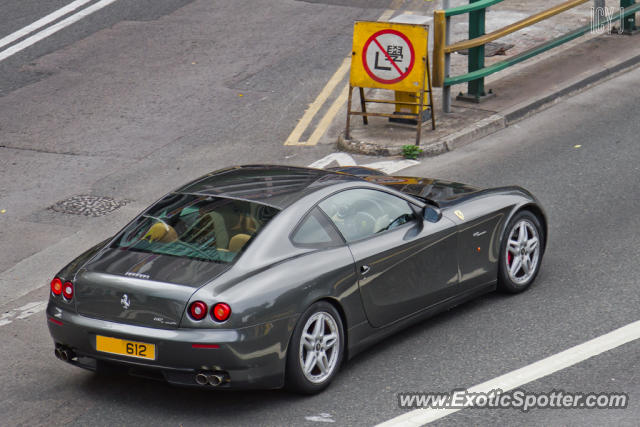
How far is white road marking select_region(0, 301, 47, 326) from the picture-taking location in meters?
8.33

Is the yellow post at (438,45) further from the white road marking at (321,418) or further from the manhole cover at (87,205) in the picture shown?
the white road marking at (321,418)

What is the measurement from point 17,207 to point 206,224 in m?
4.85

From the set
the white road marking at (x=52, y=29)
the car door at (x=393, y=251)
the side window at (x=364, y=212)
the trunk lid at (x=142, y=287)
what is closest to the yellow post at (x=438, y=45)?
the car door at (x=393, y=251)

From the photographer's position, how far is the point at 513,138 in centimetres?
1266

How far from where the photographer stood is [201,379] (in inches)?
247

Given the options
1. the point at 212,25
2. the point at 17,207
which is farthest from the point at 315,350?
the point at 212,25

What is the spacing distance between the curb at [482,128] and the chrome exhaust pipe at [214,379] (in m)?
6.46

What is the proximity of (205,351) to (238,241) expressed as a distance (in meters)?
0.84

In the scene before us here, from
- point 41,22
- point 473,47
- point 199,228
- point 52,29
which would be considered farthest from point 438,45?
point 41,22

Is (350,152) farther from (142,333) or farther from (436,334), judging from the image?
(142,333)

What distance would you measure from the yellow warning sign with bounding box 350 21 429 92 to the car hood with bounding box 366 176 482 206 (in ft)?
12.7

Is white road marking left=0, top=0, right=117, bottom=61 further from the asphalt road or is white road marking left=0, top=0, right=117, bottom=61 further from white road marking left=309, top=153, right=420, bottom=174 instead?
white road marking left=309, top=153, right=420, bottom=174

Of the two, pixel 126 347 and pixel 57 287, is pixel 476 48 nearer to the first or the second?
pixel 57 287

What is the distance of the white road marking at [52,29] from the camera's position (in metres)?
16.1
